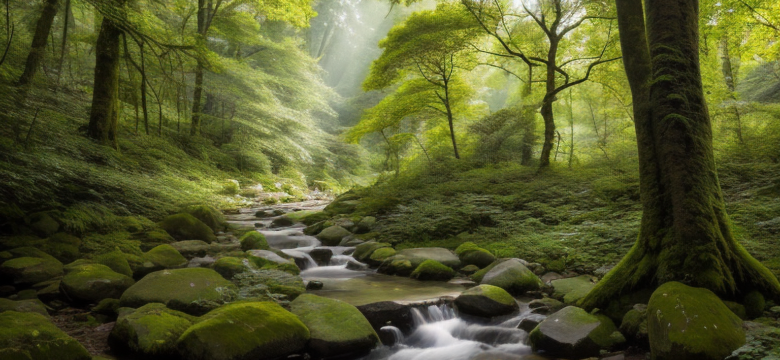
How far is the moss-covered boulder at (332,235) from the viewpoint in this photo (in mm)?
9406

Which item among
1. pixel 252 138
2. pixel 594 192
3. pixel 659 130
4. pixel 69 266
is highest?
pixel 252 138

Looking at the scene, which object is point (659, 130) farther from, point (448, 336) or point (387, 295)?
point (387, 295)

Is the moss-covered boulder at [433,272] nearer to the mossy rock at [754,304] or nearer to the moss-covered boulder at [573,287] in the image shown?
the moss-covered boulder at [573,287]

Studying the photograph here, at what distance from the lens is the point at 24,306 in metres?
3.85

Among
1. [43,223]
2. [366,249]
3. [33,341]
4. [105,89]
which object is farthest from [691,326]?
[105,89]

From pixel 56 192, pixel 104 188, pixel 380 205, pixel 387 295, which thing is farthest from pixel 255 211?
pixel 387 295

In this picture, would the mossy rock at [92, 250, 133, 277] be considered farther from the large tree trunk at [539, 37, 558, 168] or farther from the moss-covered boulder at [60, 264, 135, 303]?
the large tree trunk at [539, 37, 558, 168]

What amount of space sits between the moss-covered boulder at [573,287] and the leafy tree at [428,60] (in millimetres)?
8657

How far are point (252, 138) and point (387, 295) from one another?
13.6 meters

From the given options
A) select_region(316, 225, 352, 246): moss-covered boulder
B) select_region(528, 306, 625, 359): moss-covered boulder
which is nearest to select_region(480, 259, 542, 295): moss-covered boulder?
select_region(528, 306, 625, 359): moss-covered boulder

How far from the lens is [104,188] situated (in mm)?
6332

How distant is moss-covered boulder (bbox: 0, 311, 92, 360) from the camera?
280cm

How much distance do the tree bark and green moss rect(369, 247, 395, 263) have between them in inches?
247

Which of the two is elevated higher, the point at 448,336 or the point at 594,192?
the point at 594,192
